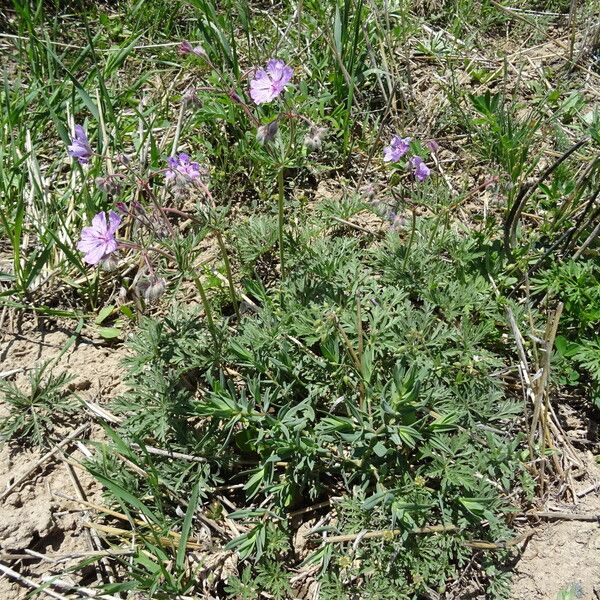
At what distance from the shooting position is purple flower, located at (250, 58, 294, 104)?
2.59 metres

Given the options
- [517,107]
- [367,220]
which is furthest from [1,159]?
[517,107]

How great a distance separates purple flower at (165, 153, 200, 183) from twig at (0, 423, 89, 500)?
1151 millimetres

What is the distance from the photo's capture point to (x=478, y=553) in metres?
2.55

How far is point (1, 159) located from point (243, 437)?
6.69 feet

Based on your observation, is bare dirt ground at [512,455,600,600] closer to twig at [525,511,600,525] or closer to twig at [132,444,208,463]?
twig at [525,511,600,525]

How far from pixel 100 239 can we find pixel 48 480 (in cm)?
113

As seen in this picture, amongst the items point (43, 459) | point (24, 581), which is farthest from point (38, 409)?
point (24, 581)

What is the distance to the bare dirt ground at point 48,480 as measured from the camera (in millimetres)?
2644

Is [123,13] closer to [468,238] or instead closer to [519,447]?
[468,238]

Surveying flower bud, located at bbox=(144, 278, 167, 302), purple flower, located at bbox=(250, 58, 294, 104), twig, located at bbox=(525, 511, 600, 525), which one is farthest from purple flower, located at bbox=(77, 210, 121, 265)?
twig, located at bbox=(525, 511, 600, 525)

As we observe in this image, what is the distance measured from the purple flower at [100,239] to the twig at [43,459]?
3.09 ft

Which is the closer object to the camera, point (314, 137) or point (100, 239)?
point (100, 239)

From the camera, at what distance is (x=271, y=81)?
2.62 m

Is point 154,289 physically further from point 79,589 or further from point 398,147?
point 398,147
